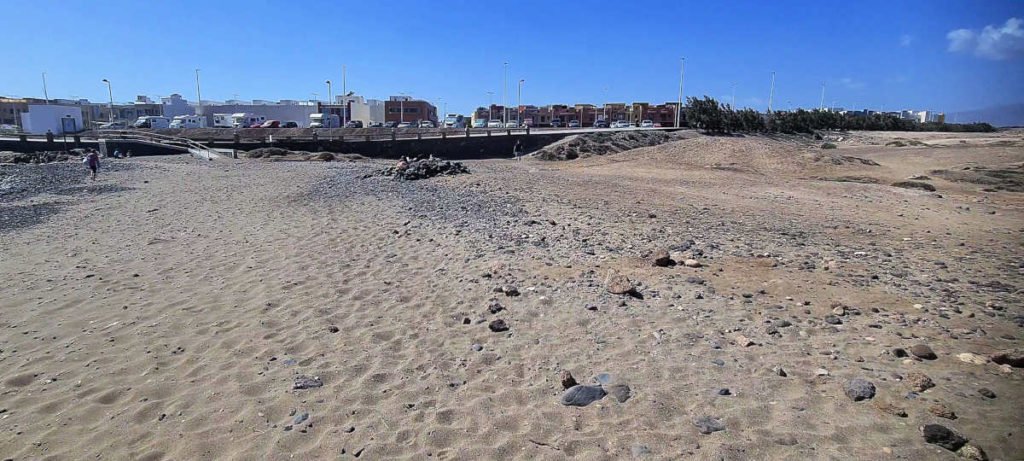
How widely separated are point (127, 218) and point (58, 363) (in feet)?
30.5

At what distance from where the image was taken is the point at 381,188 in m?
16.6

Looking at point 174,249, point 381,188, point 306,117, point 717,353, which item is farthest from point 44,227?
point 306,117

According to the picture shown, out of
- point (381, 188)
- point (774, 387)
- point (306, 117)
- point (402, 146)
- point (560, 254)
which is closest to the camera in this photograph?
point (774, 387)

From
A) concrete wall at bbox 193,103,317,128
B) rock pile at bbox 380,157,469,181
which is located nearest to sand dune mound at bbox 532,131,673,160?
rock pile at bbox 380,157,469,181

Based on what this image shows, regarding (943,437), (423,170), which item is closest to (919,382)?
(943,437)

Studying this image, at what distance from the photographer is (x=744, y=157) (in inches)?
1181

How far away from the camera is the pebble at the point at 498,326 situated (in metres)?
5.57

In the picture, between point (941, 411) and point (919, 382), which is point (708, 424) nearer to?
point (941, 411)

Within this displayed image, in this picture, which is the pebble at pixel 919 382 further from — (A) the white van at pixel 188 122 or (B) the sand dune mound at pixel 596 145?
(A) the white van at pixel 188 122

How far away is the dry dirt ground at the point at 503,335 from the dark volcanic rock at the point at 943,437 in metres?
0.09

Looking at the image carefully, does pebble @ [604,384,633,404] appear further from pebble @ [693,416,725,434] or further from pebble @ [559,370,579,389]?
pebble @ [693,416,725,434]

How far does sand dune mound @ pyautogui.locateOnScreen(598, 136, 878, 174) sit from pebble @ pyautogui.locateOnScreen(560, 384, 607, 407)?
2342 centimetres

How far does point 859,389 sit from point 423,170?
54.5 ft

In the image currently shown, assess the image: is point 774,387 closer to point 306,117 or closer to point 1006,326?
point 1006,326
